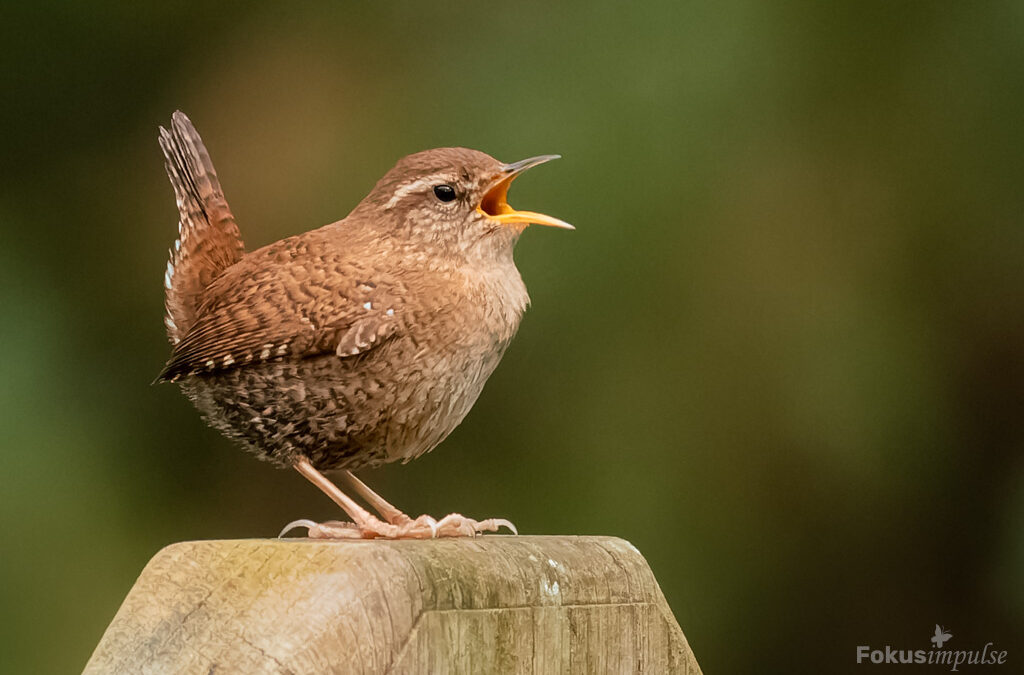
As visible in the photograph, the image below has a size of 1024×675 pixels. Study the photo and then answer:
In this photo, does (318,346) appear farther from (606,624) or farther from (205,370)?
(606,624)

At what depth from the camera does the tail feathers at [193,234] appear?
2275 mm

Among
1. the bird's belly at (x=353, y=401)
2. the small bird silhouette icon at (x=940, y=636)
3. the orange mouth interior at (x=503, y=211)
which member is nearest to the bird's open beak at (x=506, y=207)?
the orange mouth interior at (x=503, y=211)

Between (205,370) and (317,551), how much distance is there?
63 centimetres

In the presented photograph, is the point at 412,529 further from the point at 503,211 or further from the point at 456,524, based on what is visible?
the point at 503,211

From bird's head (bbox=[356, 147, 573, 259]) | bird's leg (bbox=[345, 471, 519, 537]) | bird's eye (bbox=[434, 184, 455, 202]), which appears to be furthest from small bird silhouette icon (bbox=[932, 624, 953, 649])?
bird's eye (bbox=[434, 184, 455, 202])

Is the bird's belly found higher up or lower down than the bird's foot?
higher up

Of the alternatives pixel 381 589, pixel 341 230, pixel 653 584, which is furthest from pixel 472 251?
pixel 381 589

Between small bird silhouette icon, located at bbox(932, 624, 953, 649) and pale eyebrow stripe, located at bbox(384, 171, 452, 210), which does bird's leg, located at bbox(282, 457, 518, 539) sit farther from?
small bird silhouette icon, located at bbox(932, 624, 953, 649)

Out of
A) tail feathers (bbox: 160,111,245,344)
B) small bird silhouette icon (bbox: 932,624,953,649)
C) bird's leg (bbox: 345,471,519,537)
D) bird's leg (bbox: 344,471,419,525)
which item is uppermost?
tail feathers (bbox: 160,111,245,344)

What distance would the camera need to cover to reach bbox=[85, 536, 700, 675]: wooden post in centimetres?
142

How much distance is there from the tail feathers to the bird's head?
34 cm

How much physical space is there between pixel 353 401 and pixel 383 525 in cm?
20

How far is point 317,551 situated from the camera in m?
1.50

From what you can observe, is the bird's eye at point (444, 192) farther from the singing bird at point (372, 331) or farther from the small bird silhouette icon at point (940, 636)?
the small bird silhouette icon at point (940, 636)
